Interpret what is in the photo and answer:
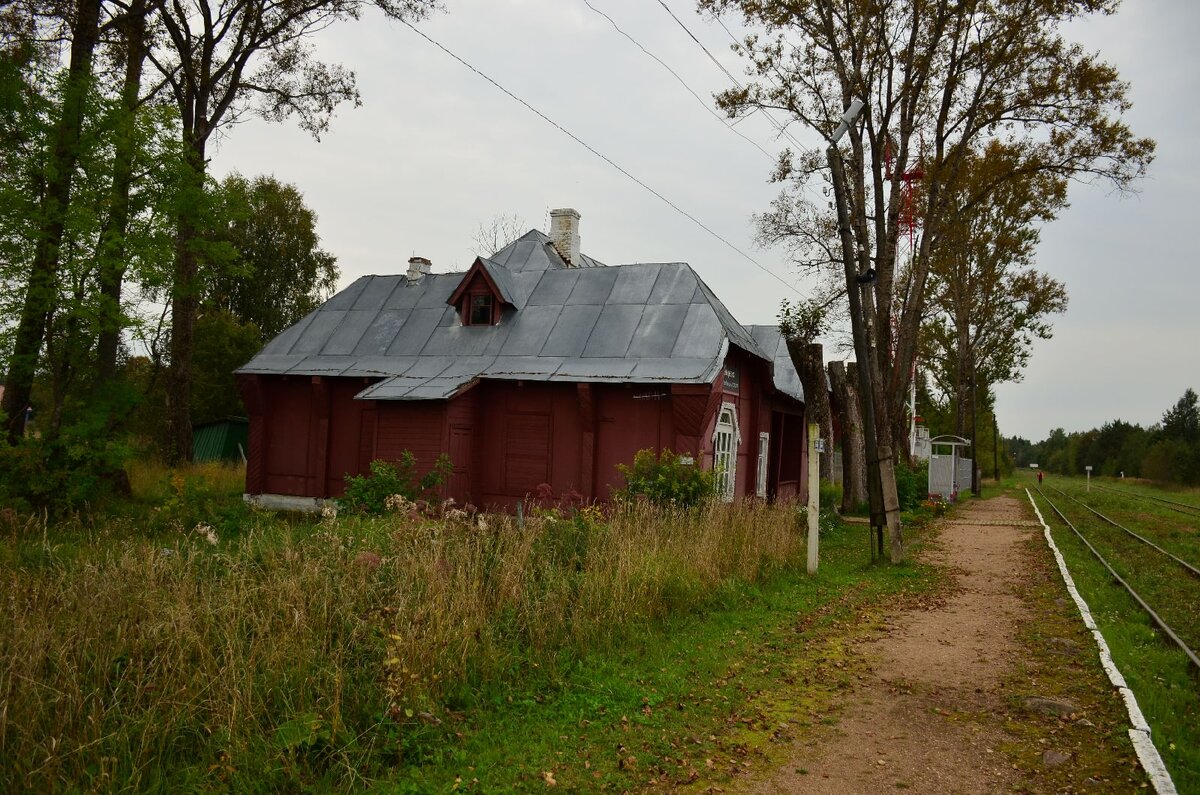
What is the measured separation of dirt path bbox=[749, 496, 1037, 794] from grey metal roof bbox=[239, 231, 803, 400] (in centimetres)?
662

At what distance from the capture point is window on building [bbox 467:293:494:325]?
18.2 meters

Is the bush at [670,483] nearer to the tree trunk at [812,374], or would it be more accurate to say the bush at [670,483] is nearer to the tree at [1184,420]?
the tree trunk at [812,374]

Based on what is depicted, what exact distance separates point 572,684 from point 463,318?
1315 centimetres

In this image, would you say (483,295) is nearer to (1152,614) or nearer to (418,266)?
(418,266)

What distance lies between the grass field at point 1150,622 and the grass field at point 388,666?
2.13 metres

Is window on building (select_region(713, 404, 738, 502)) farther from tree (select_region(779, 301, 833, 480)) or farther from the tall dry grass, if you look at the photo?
the tall dry grass

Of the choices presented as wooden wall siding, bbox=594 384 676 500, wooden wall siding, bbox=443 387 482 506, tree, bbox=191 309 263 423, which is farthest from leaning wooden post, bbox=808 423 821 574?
tree, bbox=191 309 263 423

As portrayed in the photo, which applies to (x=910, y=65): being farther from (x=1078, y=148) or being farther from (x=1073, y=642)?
(x=1073, y=642)

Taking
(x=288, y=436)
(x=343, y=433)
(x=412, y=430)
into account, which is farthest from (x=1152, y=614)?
(x=288, y=436)

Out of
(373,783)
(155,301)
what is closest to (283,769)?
(373,783)

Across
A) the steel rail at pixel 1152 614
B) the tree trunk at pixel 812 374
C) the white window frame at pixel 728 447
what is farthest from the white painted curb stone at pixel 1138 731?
the tree trunk at pixel 812 374

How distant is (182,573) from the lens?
5.97 metres

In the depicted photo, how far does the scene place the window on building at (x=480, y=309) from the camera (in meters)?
18.2

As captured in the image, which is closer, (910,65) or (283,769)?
(283,769)
